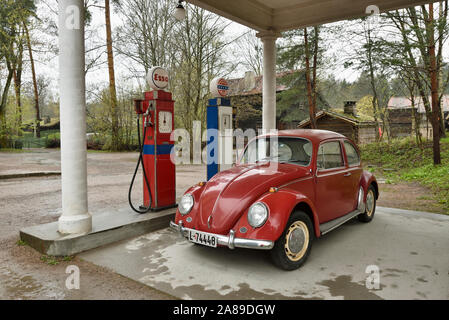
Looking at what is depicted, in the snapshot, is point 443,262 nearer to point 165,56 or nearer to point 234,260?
point 234,260

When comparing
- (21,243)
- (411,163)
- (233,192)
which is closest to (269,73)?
(233,192)

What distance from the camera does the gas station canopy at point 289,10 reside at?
21.7ft

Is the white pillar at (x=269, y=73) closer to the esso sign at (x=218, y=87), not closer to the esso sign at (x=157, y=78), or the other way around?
the esso sign at (x=218, y=87)

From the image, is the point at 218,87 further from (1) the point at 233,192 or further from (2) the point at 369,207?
(2) the point at 369,207

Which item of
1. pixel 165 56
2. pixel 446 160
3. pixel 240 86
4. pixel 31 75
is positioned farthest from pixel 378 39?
pixel 31 75

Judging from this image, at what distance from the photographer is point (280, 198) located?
11.8 feet

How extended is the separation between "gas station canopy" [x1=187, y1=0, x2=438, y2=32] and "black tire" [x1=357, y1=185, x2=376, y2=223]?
3656 millimetres

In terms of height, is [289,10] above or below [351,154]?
above

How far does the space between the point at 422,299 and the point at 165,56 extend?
18581 millimetres

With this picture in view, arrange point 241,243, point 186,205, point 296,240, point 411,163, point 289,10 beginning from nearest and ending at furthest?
point 241,243 < point 296,240 < point 186,205 < point 289,10 < point 411,163

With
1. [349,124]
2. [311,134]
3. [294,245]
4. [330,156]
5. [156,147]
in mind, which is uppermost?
[349,124]

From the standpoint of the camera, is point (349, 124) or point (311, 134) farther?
point (349, 124)

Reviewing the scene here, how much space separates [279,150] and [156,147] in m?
2.05

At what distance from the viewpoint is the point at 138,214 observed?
5.31 metres
